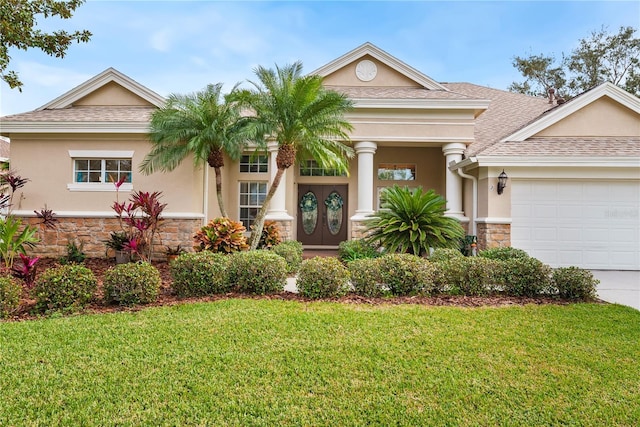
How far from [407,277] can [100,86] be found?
36.2ft

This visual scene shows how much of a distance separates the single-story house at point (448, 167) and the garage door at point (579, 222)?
0.03m

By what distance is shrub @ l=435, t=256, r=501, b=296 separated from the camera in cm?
628

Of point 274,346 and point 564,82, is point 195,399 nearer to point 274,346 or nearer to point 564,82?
point 274,346

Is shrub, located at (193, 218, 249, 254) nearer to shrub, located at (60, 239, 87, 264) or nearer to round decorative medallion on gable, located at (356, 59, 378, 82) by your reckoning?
shrub, located at (60, 239, 87, 264)

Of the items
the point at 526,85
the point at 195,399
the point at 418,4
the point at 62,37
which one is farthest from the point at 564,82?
the point at 195,399

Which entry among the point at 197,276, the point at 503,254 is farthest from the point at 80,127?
the point at 503,254

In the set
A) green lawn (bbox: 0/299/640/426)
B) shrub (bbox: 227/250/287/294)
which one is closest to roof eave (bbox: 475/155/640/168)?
green lawn (bbox: 0/299/640/426)

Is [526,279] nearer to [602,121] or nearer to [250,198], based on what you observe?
[602,121]

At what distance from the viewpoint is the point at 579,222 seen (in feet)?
32.0

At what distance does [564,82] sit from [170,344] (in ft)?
101

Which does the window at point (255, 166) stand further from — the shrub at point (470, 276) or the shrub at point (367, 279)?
the shrub at point (470, 276)

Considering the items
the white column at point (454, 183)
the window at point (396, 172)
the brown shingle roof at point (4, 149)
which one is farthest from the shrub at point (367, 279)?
the brown shingle roof at point (4, 149)

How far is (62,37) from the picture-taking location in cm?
859

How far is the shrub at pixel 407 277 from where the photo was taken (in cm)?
624
